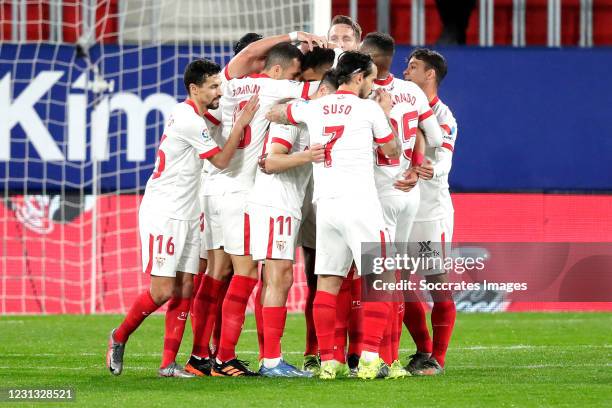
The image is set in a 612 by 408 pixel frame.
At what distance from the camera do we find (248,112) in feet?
23.6

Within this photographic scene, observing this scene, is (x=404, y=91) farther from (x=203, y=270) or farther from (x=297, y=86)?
(x=203, y=270)

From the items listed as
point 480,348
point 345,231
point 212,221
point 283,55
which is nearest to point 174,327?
point 212,221

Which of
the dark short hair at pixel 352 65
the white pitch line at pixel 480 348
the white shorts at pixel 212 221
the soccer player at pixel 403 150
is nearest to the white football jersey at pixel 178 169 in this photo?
the white shorts at pixel 212 221

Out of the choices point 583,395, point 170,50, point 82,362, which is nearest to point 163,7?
point 170,50

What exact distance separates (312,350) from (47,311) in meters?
5.57

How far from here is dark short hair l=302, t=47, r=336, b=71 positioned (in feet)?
23.8

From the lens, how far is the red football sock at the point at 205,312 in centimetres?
735

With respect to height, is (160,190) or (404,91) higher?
(404,91)

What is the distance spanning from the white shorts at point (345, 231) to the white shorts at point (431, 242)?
824mm

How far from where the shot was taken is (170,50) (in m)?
Answer: 12.3

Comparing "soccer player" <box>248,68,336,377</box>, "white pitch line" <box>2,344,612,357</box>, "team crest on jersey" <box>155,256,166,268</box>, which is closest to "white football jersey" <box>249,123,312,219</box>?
"soccer player" <box>248,68,336,377</box>

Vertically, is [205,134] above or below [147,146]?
above

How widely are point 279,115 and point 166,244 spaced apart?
98 centimetres

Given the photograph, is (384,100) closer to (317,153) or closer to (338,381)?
(317,153)
